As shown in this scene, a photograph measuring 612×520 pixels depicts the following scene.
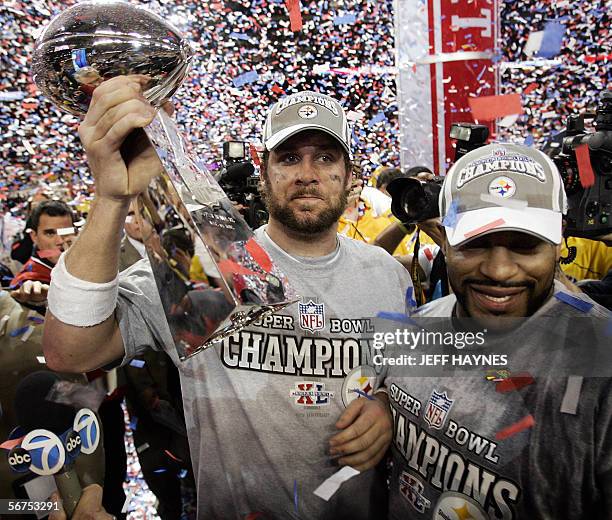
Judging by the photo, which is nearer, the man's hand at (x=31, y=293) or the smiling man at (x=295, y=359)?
the smiling man at (x=295, y=359)

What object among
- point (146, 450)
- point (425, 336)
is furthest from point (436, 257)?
point (146, 450)

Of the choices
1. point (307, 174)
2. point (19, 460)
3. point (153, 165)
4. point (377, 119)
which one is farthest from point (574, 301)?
point (19, 460)

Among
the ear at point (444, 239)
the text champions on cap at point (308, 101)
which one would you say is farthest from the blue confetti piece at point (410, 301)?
the text champions on cap at point (308, 101)

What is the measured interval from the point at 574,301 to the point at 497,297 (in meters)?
0.11

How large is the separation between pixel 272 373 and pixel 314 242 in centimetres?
24

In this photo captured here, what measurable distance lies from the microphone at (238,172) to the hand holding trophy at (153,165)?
1.44 ft

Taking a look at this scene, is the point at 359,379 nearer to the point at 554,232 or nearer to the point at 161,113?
the point at 554,232

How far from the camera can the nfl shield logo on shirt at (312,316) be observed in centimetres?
97

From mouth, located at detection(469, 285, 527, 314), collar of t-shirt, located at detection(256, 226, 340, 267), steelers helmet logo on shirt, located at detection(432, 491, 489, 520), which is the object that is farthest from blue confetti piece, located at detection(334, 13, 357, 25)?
steelers helmet logo on shirt, located at detection(432, 491, 489, 520)

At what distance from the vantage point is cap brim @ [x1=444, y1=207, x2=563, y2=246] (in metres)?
0.79

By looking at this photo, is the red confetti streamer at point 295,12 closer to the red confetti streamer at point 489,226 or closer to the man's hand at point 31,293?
the red confetti streamer at point 489,226

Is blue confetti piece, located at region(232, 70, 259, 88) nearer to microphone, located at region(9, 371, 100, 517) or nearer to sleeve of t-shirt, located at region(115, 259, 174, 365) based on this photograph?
sleeve of t-shirt, located at region(115, 259, 174, 365)

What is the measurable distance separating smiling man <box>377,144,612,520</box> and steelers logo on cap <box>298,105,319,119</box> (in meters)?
0.30

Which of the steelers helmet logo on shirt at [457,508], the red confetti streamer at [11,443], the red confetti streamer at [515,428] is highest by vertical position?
the red confetti streamer at [515,428]
